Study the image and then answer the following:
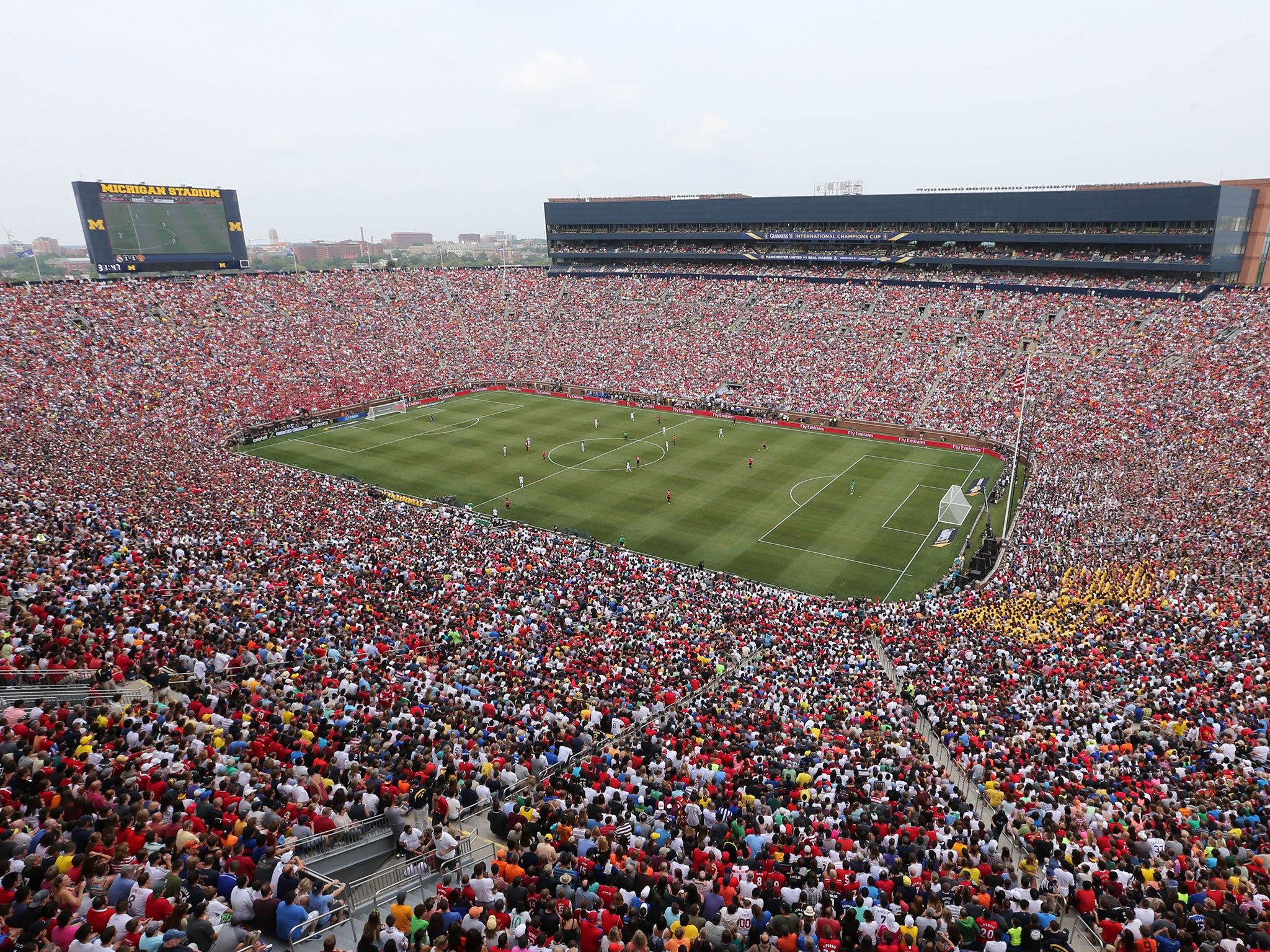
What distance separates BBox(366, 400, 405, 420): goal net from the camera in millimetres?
60625

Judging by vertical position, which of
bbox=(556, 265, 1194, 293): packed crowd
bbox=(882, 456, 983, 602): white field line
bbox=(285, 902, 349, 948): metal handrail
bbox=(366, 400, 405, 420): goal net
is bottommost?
bbox=(882, 456, 983, 602): white field line

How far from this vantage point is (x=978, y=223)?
241ft

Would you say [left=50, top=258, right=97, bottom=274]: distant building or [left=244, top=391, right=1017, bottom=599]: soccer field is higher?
[left=50, top=258, right=97, bottom=274]: distant building

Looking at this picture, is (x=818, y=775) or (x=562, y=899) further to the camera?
(x=818, y=775)

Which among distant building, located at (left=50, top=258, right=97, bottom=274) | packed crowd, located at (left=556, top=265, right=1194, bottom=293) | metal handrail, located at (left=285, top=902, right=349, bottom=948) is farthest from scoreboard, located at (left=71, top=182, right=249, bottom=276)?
metal handrail, located at (left=285, top=902, right=349, bottom=948)

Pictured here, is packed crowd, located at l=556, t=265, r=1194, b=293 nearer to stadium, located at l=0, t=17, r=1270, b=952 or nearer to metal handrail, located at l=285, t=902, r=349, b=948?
stadium, located at l=0, t=17, r=1270, b=952

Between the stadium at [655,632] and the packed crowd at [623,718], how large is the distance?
99mm

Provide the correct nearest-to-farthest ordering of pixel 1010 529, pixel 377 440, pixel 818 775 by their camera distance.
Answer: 1. pixel 818 775
2. pixel 1010 529
3. pixel 377 440

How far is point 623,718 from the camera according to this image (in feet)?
51.5

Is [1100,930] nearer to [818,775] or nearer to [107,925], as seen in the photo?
[818,775]

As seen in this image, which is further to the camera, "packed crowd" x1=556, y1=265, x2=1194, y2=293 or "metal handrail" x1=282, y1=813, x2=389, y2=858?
"packed crowd" x1=556, y1=265, x2=1194, y2=293

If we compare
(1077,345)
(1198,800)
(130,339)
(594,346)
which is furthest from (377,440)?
(1077,345)

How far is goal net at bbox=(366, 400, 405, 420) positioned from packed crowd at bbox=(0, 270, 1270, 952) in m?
18.4

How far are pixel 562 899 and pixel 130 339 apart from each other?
65.8 metres
